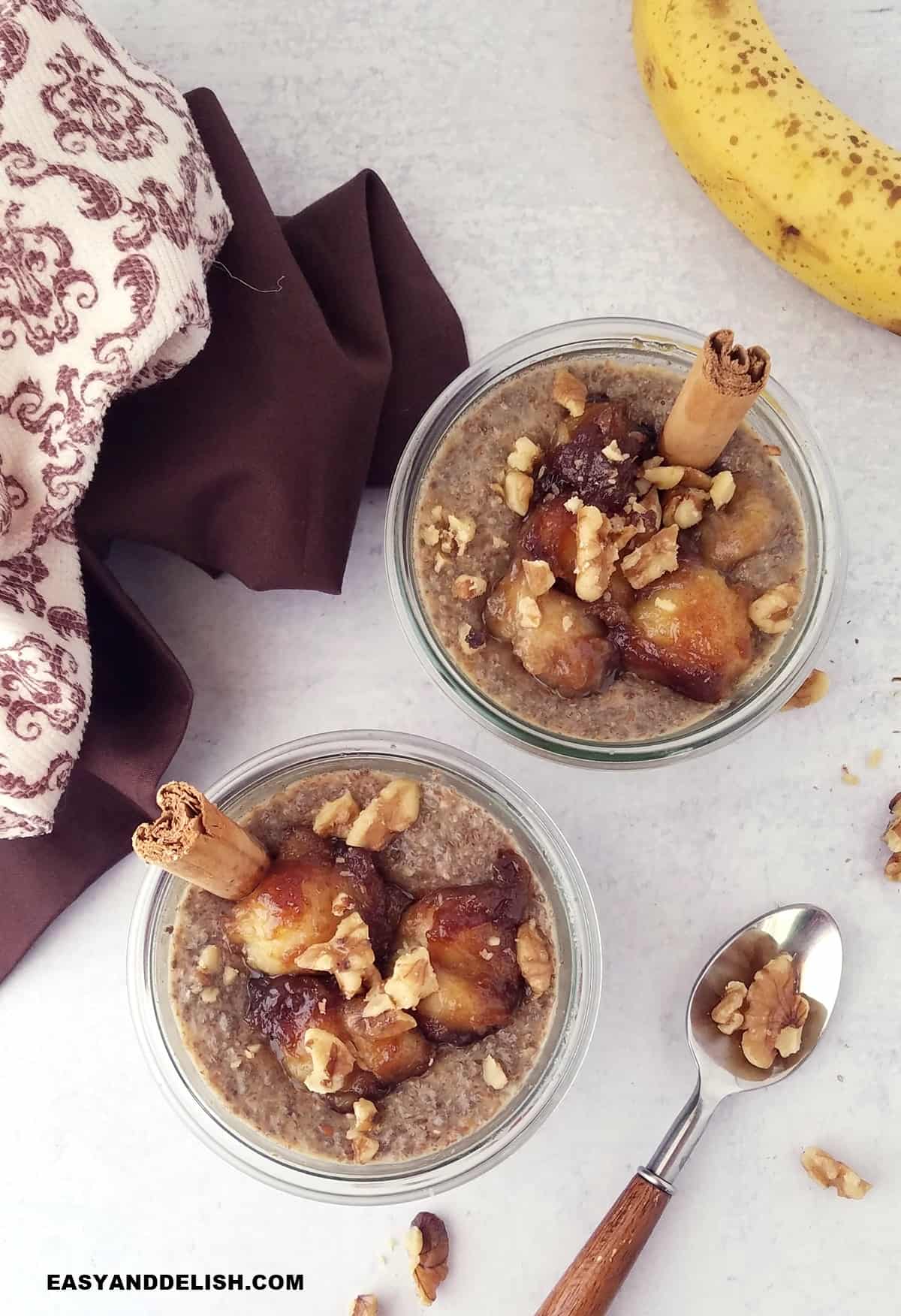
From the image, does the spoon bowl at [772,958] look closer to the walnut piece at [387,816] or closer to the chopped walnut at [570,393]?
the walnut piece at [387,816]

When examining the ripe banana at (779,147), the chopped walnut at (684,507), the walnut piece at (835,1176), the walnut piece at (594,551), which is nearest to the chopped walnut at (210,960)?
the walnut piece at (594,551)

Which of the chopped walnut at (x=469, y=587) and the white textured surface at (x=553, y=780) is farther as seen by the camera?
the white textured surface at (x=553, y=780)

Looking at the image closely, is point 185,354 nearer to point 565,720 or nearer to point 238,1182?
point 565,720

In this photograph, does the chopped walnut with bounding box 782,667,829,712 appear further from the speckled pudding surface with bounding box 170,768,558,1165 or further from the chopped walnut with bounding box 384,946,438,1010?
the chopped walnut with bounding box 384,946,438,1010

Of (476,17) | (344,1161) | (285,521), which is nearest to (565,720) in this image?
(285,521)

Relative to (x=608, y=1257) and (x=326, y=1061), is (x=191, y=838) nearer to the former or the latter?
(x=326, y=1061)

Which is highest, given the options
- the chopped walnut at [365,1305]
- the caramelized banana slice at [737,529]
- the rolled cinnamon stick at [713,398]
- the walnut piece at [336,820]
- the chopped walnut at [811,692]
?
the rolled cinnamon stick at [713,398]

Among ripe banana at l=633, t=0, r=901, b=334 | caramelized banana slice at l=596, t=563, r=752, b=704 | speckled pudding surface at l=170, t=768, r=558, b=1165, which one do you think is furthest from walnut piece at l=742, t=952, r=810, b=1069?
ripe banana at l=633, t=0, r=901, b=334
